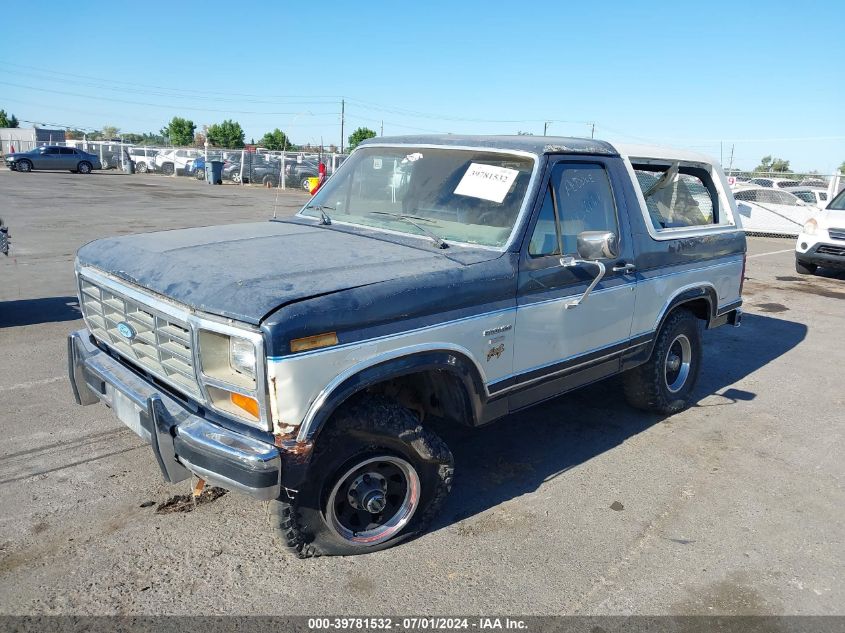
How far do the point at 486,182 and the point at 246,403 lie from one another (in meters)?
1.99

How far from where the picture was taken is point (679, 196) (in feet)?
17.7

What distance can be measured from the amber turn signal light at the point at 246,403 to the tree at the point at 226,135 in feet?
247

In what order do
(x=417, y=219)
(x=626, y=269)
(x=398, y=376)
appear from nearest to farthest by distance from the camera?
(x=398, y=376), (x=417, y=219), (x=626, y=269)

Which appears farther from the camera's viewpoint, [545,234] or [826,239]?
[826,239]

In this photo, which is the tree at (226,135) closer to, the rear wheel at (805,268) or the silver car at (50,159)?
the silver car at (50,159)

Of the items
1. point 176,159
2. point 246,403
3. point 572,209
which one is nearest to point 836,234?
point 572,209

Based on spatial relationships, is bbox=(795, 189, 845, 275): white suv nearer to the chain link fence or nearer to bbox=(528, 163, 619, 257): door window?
bbox=(528, 163, 619, 257): door window

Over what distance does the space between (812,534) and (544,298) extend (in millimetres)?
2009

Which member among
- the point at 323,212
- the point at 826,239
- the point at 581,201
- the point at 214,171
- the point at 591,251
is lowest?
the point at 826,239

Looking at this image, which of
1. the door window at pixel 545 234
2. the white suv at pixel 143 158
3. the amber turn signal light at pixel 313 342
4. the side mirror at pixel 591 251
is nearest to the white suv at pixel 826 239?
the side mirror at pixel 591 251

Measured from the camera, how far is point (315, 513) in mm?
3193

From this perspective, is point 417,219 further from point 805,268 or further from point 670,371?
point 805,268

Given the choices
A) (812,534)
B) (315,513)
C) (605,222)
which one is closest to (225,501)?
Result: (315,513)

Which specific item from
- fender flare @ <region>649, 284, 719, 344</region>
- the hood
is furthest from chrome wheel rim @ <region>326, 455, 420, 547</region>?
fender flare @ <region>649, 284, 719, 344</region>
